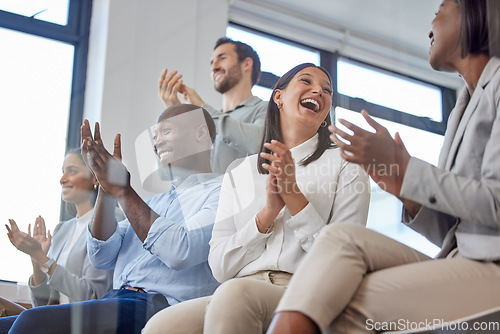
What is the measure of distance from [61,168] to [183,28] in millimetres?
563

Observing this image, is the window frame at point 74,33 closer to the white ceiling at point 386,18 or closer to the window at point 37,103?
the window at point 37,103

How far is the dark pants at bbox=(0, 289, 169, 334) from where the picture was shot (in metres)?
1.25

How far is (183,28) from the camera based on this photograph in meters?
1.89

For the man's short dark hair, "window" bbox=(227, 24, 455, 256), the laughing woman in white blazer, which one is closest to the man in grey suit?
the man's short dark hair

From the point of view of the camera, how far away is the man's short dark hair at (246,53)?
157 centimetres

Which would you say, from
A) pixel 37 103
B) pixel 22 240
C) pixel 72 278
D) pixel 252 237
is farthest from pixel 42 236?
pixel 252 237

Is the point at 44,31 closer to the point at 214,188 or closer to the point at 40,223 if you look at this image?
the point at 40,223

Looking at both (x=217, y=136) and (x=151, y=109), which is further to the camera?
(x=151, y=109)

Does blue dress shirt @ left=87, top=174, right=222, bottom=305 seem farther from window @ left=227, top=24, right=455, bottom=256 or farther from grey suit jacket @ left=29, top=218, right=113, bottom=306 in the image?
window @ left=227, top=24, right=455, bottom=256

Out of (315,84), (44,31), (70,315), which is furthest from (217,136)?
(44,31)

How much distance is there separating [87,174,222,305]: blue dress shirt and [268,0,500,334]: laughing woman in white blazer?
50 centimetres

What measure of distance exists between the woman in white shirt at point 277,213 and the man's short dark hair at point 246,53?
1.14 ft

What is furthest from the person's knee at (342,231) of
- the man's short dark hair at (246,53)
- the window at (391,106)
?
the man's short dark hair at (246,53)

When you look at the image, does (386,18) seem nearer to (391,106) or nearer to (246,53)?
(391,106)
